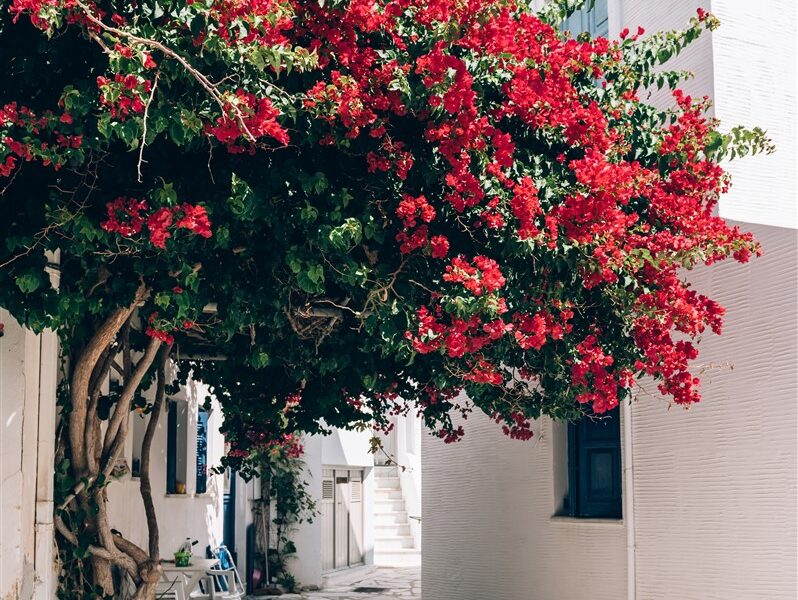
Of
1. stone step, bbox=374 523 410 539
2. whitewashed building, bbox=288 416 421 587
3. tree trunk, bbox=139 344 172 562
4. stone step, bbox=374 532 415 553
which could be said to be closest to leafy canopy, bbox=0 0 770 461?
tree trunk, bbox=139 344 172 562

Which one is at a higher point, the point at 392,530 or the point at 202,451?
the point at 202,451

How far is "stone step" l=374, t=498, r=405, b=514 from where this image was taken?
25141mm

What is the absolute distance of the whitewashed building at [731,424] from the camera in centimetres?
909

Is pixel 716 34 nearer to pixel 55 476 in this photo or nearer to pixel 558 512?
pixel 558 512

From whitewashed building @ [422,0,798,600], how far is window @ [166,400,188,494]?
4258 mm

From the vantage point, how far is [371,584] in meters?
19.1

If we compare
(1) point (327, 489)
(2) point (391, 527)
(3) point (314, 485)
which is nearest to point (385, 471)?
(2) point (391, 527)

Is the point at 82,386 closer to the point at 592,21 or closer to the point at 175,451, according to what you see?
the point at 175,451

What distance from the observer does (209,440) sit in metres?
15.3

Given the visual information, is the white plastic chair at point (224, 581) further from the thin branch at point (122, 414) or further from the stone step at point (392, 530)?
the stone step at point (392, 530)

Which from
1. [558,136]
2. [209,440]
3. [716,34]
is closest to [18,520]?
[558,136]

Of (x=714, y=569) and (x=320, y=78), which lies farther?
(x=714, y=569)

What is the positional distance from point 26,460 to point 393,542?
58.0 ft

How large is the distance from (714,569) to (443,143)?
5.15m
